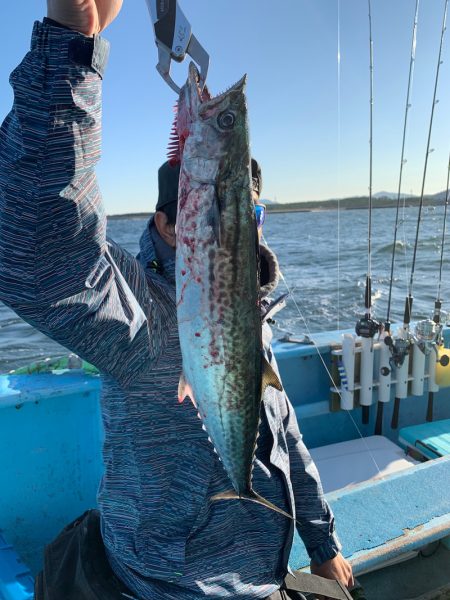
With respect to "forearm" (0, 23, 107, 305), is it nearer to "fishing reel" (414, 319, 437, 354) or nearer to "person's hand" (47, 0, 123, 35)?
"person's hand" (47, 0, 123, 35)

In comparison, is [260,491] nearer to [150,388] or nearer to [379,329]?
[150,388]

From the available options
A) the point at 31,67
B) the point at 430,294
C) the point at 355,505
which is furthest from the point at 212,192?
the point at 430,294

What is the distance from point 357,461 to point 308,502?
2373 millimetres

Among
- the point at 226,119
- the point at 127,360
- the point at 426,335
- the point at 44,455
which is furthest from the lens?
the point at 426,335

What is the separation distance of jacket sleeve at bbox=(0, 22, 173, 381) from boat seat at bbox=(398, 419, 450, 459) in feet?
12.5

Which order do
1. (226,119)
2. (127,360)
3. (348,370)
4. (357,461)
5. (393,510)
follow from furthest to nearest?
(348,370) → (357,461) → (393,510) → (127,360) → (226,119)

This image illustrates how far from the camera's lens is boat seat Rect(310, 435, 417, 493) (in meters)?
4.06

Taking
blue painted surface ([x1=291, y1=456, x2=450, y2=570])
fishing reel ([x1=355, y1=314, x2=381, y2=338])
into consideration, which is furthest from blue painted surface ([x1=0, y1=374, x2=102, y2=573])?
fishing reel ([x1=355, y1=314, x2=381, y2=338])

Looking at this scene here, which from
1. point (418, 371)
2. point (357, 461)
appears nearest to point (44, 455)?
point (357, 461)

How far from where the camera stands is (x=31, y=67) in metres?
1.10

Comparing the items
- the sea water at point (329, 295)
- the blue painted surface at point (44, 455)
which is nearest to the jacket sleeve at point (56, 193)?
the blue painted surface at point (44, 455)

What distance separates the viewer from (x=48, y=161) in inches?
43.7

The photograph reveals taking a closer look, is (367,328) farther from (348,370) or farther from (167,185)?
(167,185)

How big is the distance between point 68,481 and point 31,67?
3027 mm
